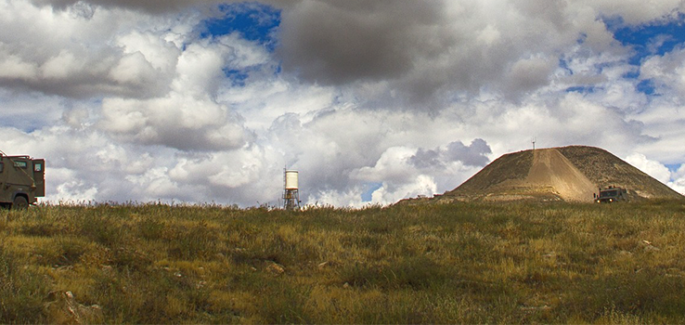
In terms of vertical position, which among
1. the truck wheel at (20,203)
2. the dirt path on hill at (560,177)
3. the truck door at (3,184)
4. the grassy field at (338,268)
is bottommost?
the grassy field at (338,268)

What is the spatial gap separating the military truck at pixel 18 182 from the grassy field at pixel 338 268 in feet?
7.94

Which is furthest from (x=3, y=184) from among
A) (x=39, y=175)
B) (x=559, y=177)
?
(x=559, y=177)

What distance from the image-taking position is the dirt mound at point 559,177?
213 feet

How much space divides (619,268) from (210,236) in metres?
9.39

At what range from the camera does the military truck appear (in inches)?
636

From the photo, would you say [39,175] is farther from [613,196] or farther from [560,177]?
[560,177]

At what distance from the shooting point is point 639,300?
7887mm

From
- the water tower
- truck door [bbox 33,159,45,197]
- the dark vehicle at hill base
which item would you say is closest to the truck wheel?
truck door [bbox 33,159,45,197]

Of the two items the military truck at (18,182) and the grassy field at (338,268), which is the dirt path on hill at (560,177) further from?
the military truck at (18,182)

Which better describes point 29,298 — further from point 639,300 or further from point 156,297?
point 639,300

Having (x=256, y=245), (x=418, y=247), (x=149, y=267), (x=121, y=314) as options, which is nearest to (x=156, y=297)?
(x=121, y=314)

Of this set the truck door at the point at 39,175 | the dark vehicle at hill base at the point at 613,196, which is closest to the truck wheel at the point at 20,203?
the truck door at the point at 39,175

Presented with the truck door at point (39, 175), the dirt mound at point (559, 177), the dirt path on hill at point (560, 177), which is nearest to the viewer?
the truck door at point (39, 175)

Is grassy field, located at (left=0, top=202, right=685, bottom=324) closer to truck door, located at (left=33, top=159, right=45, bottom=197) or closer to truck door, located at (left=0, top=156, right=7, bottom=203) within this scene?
truck door, located at (left=0, top=156, right=7, bottom=203)
